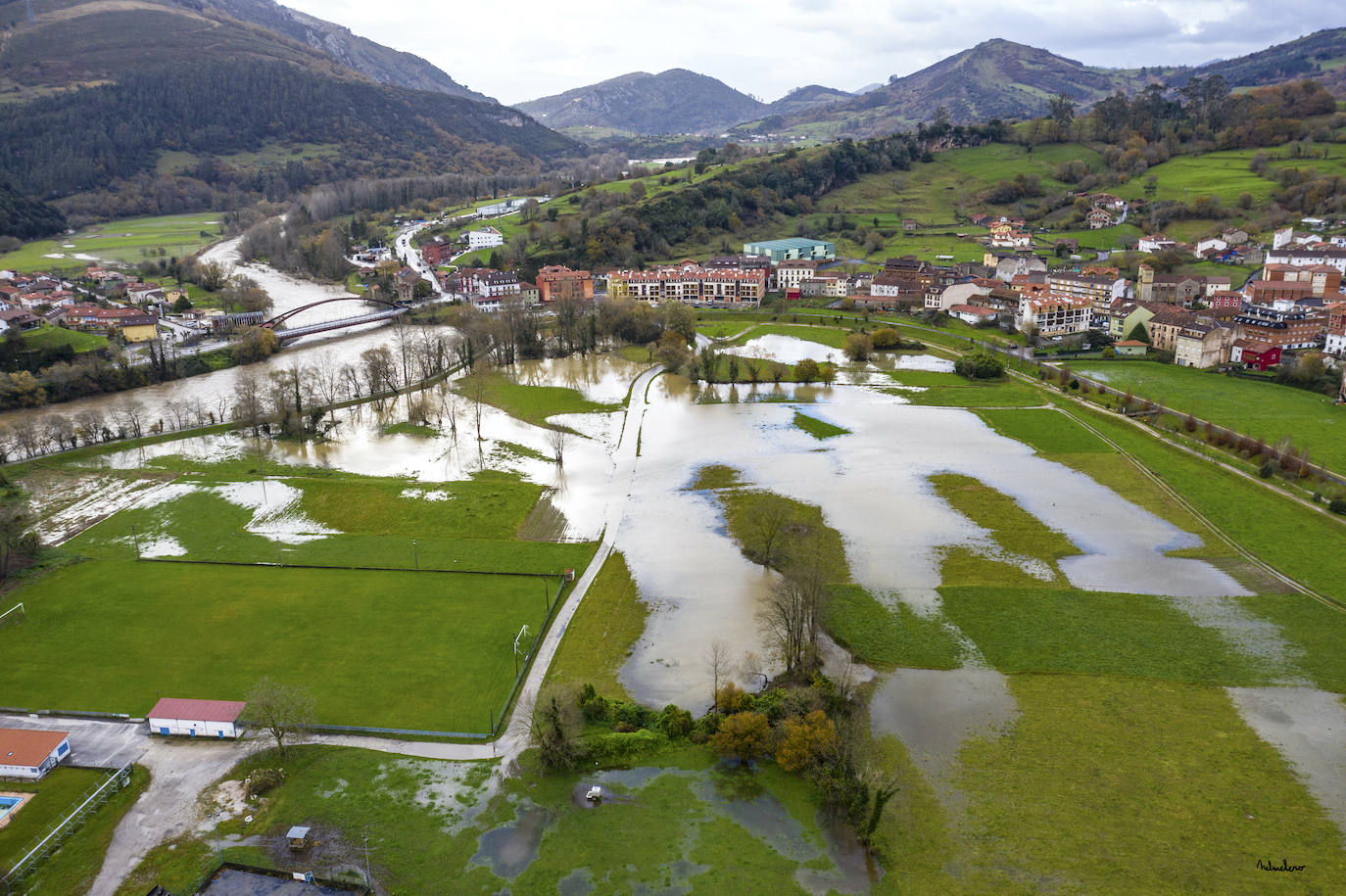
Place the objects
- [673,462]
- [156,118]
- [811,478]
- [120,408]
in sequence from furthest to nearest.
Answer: [156,118], [120,408], [673,462], [811,478]

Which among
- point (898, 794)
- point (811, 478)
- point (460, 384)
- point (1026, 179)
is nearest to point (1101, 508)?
point (811, 478)

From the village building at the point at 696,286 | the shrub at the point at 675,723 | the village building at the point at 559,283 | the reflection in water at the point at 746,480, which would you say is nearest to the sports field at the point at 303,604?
the reflection in water at the point at 746,480

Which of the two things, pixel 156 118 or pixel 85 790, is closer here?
pixel 85 790

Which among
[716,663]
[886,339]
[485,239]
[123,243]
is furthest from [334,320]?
[716,663]

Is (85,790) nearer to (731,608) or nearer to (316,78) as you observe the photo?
(731,608)

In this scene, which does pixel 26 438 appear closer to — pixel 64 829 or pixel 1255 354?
pixel 64 829

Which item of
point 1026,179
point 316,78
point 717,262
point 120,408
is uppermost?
point 316,78

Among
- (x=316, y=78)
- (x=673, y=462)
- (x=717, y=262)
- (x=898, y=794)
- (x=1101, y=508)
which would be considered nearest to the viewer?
(x=898, y=794)
